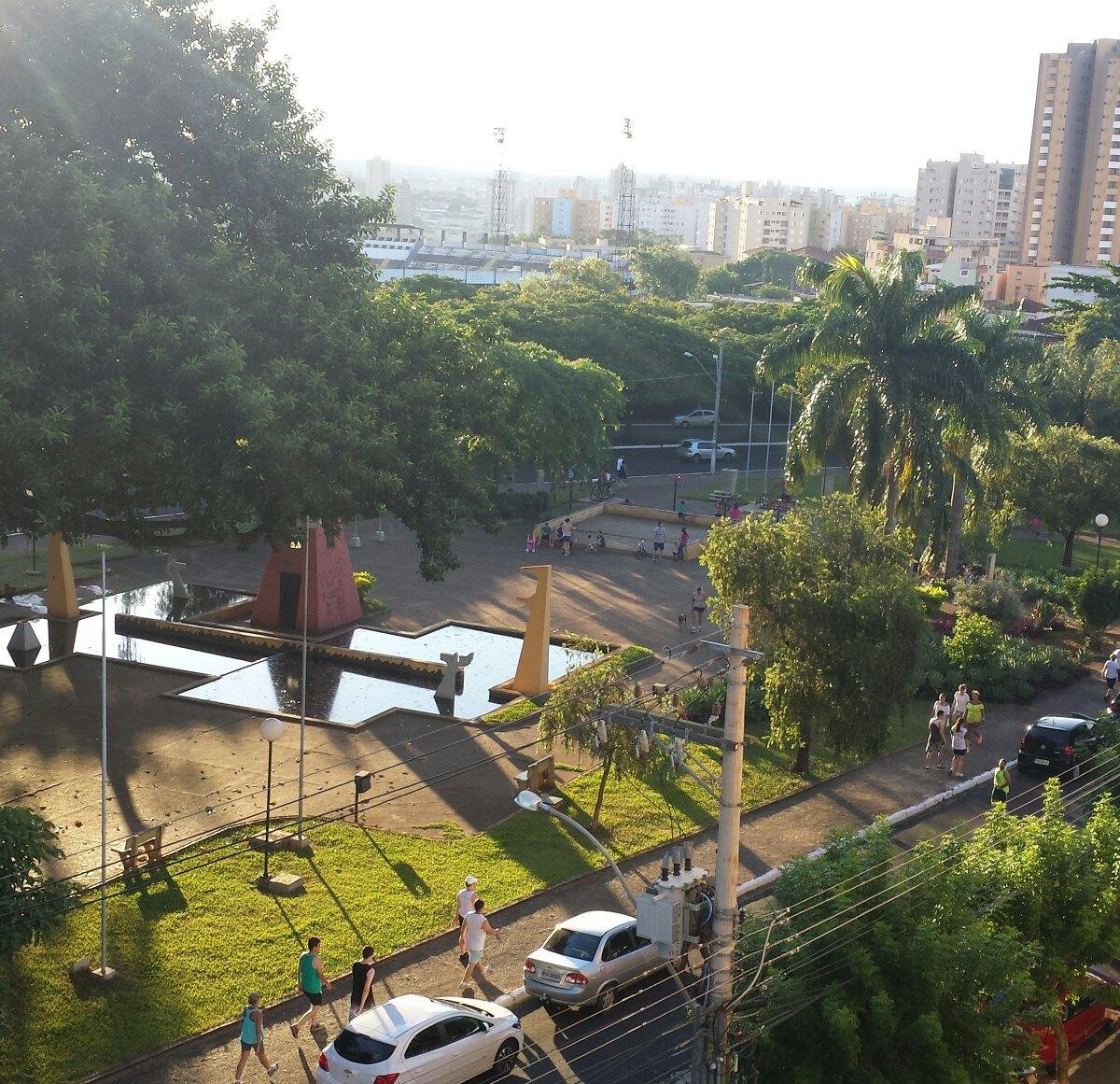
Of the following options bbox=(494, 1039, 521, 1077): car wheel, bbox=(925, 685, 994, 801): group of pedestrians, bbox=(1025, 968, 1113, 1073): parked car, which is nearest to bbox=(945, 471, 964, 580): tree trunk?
bbox=(925, 685, 994, 801): group of pedestrians

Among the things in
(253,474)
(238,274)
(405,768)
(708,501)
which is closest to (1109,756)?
(405,768)

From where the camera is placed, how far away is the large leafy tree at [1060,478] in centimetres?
3928

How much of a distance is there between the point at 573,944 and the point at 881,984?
4537 millimetres

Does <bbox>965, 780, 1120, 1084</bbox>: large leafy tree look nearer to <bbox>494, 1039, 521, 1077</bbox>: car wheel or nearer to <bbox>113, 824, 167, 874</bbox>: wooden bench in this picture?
<bbox>494, 1039, 521, 1077</bbox>: car wheel

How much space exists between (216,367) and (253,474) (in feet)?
5.73

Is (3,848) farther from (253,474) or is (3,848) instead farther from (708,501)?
(708,501)

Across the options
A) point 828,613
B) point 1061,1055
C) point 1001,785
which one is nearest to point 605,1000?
point 1061,1055

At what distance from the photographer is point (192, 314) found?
18453mm

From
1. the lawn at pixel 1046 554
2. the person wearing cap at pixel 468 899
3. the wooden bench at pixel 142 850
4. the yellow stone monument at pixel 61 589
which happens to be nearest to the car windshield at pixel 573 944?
the person wearing cap at pixel 468 899

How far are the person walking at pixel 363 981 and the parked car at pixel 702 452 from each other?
4828 cm

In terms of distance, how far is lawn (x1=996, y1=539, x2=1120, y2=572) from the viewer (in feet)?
138

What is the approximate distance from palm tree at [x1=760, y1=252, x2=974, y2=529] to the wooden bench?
18745 mm

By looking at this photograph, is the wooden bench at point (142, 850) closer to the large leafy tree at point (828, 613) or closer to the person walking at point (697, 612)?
the large leafy tree at point (828, 613)

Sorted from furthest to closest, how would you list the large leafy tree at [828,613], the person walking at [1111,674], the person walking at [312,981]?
the person walking at [1111,674] → the large leafy tree at [828,613] → the person walking at [312,981]
